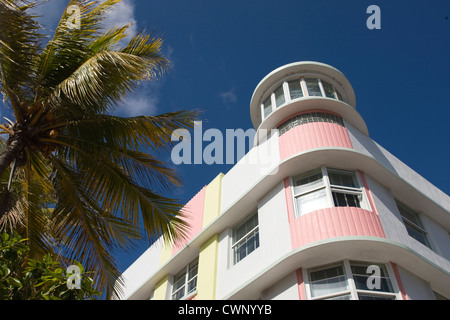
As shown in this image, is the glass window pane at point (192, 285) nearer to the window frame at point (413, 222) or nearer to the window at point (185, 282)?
the window at point (185, 282)

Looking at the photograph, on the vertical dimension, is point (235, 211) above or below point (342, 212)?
above

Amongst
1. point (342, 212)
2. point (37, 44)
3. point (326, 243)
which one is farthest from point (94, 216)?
point (342, 212)

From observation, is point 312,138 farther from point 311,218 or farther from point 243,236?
point 243,236

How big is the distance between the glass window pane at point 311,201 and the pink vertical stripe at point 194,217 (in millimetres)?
4929

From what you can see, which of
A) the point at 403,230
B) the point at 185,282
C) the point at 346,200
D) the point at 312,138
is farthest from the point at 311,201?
the point at 185,282

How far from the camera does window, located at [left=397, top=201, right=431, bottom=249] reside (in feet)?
41.4

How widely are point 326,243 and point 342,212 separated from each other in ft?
3.75

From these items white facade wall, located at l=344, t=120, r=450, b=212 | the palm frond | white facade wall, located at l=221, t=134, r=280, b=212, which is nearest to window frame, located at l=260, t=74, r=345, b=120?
white facade wall, located at l=221, t=134, r=280, b=212

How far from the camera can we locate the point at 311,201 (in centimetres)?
1118

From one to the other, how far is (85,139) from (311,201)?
245 inches

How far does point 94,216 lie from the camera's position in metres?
8.27

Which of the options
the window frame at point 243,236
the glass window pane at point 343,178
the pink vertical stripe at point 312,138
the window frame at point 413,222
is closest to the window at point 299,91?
the pink vertical stripe at point 312,138
